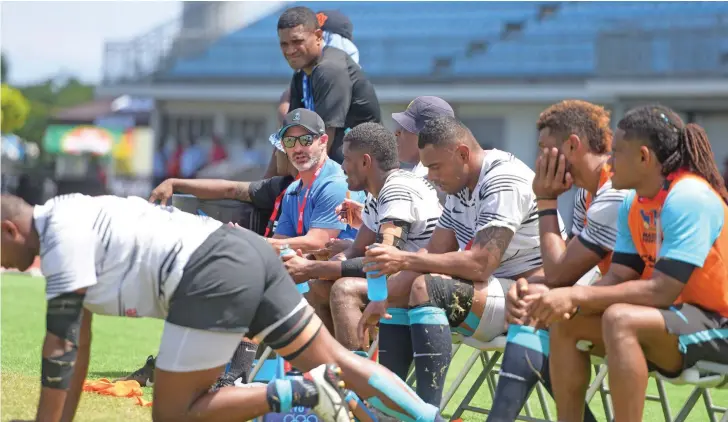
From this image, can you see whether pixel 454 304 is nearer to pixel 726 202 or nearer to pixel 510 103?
pixel 726 202

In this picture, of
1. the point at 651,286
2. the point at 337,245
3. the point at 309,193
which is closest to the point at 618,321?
the point at 651,286

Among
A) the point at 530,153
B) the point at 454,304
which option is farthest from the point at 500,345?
the point at 530,153

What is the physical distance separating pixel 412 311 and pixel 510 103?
2260 centimetres

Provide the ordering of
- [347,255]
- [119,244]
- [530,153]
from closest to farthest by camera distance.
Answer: [119,244] < [347,255] < [530,153]

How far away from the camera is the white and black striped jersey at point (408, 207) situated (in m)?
5.96

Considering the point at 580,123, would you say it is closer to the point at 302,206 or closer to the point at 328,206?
the point at 328,206

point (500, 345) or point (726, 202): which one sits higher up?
point (726, 202)

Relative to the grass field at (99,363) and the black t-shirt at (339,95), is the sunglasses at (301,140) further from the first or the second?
the grass field at (99,363)

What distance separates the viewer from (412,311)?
5363mm

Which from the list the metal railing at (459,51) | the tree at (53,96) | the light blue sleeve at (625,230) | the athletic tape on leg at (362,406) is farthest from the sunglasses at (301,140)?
the tree at (53,96)

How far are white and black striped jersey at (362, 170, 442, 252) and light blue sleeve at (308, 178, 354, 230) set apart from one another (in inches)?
19.7

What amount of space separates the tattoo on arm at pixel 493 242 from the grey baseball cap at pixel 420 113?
56.6 inches

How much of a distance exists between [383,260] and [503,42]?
2503 centimetres

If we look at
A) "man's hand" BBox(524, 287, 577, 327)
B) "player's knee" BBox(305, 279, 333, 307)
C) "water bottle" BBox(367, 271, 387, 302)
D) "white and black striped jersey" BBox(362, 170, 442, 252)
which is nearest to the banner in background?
"player's knee" BBox(305, 279, 333, 307)
